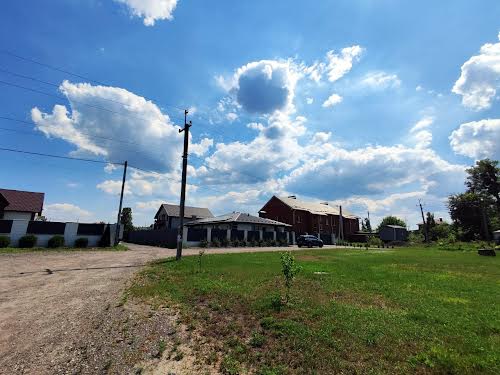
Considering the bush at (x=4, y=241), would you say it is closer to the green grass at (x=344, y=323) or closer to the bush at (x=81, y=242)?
the bush at (x=81, y=242)

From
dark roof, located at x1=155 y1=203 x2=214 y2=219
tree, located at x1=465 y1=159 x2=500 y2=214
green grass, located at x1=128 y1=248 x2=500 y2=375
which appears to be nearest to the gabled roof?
dark roof, located at x1=155 y1=203 x2=214 y2=219

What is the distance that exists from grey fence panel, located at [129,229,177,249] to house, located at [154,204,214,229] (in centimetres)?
1346

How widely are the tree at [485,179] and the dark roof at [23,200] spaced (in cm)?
10165

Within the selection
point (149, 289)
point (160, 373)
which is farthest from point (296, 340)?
point (149, 289)

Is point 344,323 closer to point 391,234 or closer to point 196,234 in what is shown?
point 196,234

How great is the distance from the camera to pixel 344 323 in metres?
6.67

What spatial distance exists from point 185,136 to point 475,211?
8328 centimetres

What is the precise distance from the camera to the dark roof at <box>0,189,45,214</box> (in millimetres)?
42312

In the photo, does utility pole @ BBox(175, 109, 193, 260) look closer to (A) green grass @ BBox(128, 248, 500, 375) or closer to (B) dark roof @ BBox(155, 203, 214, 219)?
(A) green grass @ BBox(128, 248, 500, 375)

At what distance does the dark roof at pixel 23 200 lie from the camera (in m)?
42.3

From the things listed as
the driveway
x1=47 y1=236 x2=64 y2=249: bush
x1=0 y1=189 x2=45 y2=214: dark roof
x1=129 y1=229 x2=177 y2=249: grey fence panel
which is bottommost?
the driveway

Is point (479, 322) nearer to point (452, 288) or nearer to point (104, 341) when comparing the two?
point (452, 288)

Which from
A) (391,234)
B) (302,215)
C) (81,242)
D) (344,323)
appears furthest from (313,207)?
(344,323)

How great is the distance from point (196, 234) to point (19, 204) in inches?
1121
